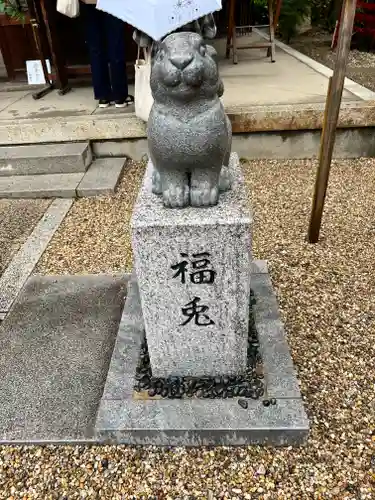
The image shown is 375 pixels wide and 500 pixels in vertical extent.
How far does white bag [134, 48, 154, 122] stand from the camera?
452 centimetres

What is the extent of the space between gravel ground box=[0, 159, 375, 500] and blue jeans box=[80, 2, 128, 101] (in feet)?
7.15

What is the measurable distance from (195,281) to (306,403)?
94 centimetres

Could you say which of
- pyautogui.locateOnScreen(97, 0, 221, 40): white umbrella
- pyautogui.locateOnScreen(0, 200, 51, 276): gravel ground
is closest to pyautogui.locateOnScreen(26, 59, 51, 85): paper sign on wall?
pyautogui.locateOnScreen(0, 200, 51, 276): gravel ground

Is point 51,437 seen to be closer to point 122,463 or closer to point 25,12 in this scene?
point 122,463

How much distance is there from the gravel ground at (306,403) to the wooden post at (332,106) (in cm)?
38

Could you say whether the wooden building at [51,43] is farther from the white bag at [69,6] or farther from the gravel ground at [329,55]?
the gravel ground at [329,55]

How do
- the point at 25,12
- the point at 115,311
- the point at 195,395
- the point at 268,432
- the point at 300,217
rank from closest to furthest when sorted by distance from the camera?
the point at 268,432, the point at 195,395, the point at 115,311, the point at 300,217, the point at 25,12

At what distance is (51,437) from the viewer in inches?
84.1

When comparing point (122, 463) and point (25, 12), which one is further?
point (25, 12)

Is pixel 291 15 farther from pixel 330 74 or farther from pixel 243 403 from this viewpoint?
pixel 243 403

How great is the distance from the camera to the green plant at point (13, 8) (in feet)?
20.0

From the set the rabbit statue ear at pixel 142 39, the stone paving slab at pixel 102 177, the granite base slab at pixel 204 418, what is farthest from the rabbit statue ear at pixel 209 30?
the granite base slab at pixel 204 418

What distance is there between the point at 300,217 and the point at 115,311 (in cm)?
210

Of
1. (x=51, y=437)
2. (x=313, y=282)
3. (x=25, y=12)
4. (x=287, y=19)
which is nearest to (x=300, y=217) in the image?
(x=313, y=282)
